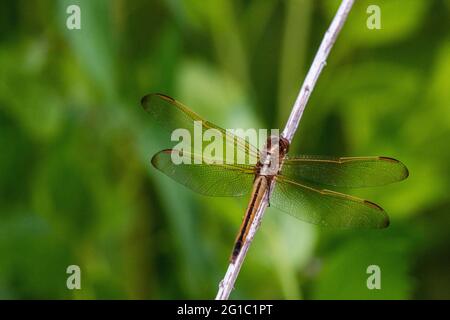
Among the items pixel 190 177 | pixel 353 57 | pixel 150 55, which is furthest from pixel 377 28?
pixel 190 177

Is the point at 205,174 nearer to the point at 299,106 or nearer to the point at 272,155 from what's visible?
the point at 272,155

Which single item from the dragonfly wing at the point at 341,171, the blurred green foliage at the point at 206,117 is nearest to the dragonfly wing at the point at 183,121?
the dragonfly wing at the point at 341,171

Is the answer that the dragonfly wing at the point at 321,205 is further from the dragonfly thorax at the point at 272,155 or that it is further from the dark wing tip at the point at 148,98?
the dark wing tip at the point at 148,98

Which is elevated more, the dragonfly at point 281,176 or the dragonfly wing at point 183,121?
the dragonfly wing at point 183,121

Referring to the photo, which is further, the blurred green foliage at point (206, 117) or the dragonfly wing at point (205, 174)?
the blurred green foliage at point (206, 117)

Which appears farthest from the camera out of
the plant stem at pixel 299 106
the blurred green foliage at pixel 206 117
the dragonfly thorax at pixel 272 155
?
the blurred green foliage at pixel 206 117

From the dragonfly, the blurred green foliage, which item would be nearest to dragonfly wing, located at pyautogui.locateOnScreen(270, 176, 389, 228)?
the dragonfly

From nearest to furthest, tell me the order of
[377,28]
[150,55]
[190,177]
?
[190,177] < [377,28] < [150,55]
